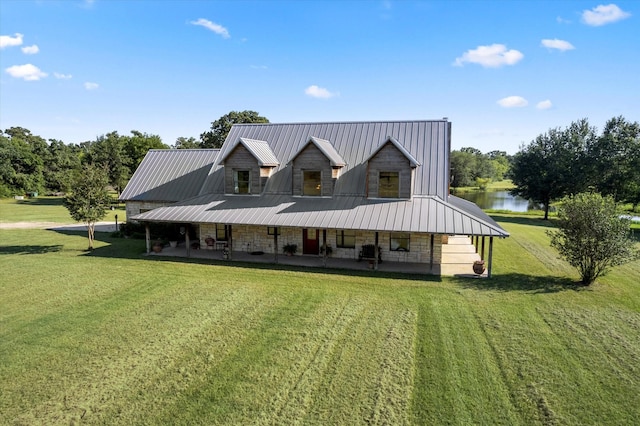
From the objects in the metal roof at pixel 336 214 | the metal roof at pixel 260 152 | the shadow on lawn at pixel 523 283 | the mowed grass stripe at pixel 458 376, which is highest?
the metal roof at pixel 260 152

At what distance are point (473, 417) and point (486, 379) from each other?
5.14 feet

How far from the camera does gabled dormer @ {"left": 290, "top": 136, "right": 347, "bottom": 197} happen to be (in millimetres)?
20547

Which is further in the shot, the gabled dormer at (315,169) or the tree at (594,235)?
the gabled dormer at (315,169)

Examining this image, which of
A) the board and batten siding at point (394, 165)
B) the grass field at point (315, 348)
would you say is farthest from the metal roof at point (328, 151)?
the grass field at point (315, 348)

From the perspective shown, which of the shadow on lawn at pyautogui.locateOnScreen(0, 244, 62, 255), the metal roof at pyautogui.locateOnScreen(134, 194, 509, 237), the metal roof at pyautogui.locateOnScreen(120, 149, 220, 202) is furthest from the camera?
the metal roof at pyautogui.locateOnScreen(120, 149, 220, 202)

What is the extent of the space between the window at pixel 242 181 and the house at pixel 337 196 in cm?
6

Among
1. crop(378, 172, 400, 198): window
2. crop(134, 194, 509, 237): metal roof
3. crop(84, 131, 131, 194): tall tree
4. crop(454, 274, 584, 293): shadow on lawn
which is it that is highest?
crop(84, 131, 131, 194): tall tree

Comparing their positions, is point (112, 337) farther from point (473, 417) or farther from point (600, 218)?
point (600, 218)

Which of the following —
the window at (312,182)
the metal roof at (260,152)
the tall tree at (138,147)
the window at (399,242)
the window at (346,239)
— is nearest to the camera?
the window at (399,242)

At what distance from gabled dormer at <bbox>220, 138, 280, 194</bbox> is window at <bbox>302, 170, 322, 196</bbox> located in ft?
7.88

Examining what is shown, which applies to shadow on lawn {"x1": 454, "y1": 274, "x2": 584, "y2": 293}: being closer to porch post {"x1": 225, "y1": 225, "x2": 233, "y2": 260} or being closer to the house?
the house

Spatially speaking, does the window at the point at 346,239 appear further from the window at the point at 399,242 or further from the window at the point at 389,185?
the window at the point at 389,185

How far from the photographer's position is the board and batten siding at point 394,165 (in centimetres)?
1925

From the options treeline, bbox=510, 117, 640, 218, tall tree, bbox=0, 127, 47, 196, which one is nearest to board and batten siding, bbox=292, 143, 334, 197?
treeline, bbox=510, 117, 640, 218
